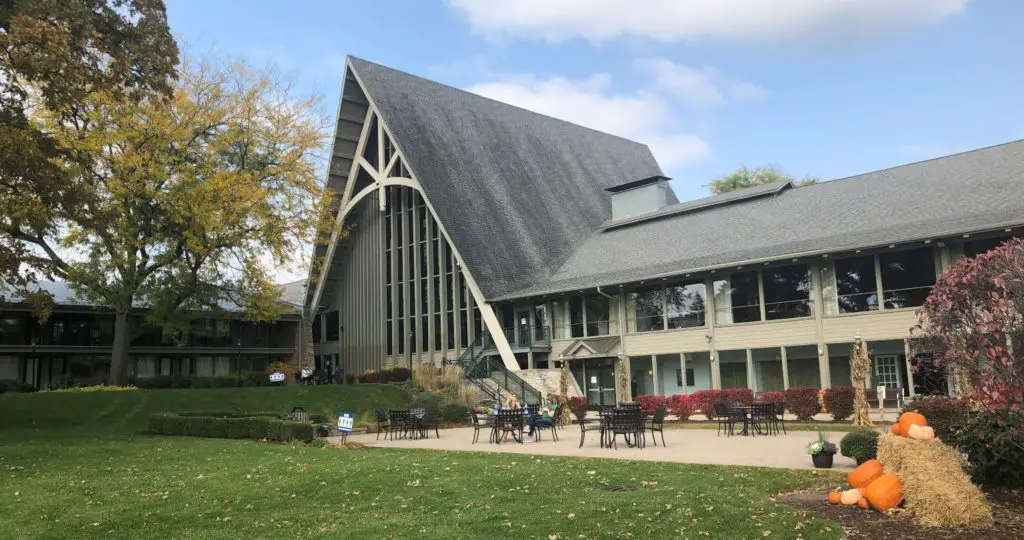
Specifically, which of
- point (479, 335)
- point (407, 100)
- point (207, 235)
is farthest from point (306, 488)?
point (407, 100)

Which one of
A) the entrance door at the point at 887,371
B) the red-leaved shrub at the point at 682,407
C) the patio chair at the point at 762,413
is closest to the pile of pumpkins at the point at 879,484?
the patio chair at the point at 762,413

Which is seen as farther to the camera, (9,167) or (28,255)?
(28,255)

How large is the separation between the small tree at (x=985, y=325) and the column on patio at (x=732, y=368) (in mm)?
19353

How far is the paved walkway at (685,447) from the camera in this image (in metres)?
13.4

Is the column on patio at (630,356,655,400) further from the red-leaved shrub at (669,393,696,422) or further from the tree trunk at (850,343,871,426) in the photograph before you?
the tree trunk at (850,343,871,426)

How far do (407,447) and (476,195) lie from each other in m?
21.7

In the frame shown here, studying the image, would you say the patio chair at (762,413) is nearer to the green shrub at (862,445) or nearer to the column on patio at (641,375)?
the green shrub at (862,445)

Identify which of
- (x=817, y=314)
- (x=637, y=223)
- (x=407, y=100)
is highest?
(x=407, y=100)

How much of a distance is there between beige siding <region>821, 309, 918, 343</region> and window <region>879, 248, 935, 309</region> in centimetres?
38

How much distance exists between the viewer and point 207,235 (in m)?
30.5

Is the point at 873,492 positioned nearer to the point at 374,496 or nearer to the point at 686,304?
the point at 374,496

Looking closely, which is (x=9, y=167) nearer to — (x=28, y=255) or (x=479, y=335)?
(x=28, y=255)

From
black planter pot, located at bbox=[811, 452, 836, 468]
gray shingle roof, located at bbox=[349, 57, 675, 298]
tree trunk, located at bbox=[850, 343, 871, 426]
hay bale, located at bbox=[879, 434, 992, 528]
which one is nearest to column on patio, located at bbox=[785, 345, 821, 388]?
tree trunk, located at bbox=[850, 343, 871, 426]

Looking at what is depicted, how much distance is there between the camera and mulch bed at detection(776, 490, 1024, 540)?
7.49 m
